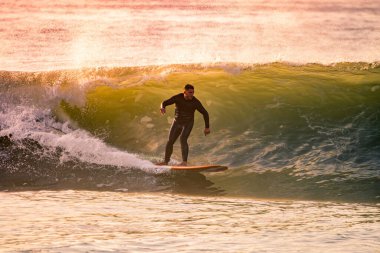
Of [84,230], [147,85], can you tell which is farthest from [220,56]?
[84,230]

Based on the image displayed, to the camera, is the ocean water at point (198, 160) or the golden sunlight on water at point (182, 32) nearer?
the ocean water at point (198, 160)

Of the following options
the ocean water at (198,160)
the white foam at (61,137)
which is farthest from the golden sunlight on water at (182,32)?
the white foam at (61,137)

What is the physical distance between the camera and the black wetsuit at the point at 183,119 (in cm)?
1666

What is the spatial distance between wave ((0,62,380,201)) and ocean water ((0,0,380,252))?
0.14 feet

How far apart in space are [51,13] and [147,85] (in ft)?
122

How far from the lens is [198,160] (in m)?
18.0

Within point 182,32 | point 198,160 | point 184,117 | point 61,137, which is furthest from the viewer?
point 182,32

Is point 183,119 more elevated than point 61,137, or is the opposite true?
point 183,119

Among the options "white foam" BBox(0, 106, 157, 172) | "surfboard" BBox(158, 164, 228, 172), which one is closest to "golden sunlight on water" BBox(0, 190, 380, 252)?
"surfboard" BBox(158, 164, 228, 172)

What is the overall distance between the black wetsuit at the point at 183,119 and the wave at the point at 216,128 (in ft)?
1.91

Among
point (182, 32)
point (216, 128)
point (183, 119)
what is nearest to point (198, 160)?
point (183, 119)

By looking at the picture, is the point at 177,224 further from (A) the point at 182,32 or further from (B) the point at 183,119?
(A) the point at 182,32

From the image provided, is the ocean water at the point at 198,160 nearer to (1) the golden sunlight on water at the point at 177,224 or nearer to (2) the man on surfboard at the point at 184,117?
(1) the golden sunlight on water at the point at 177,224

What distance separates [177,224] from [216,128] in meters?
7.86
